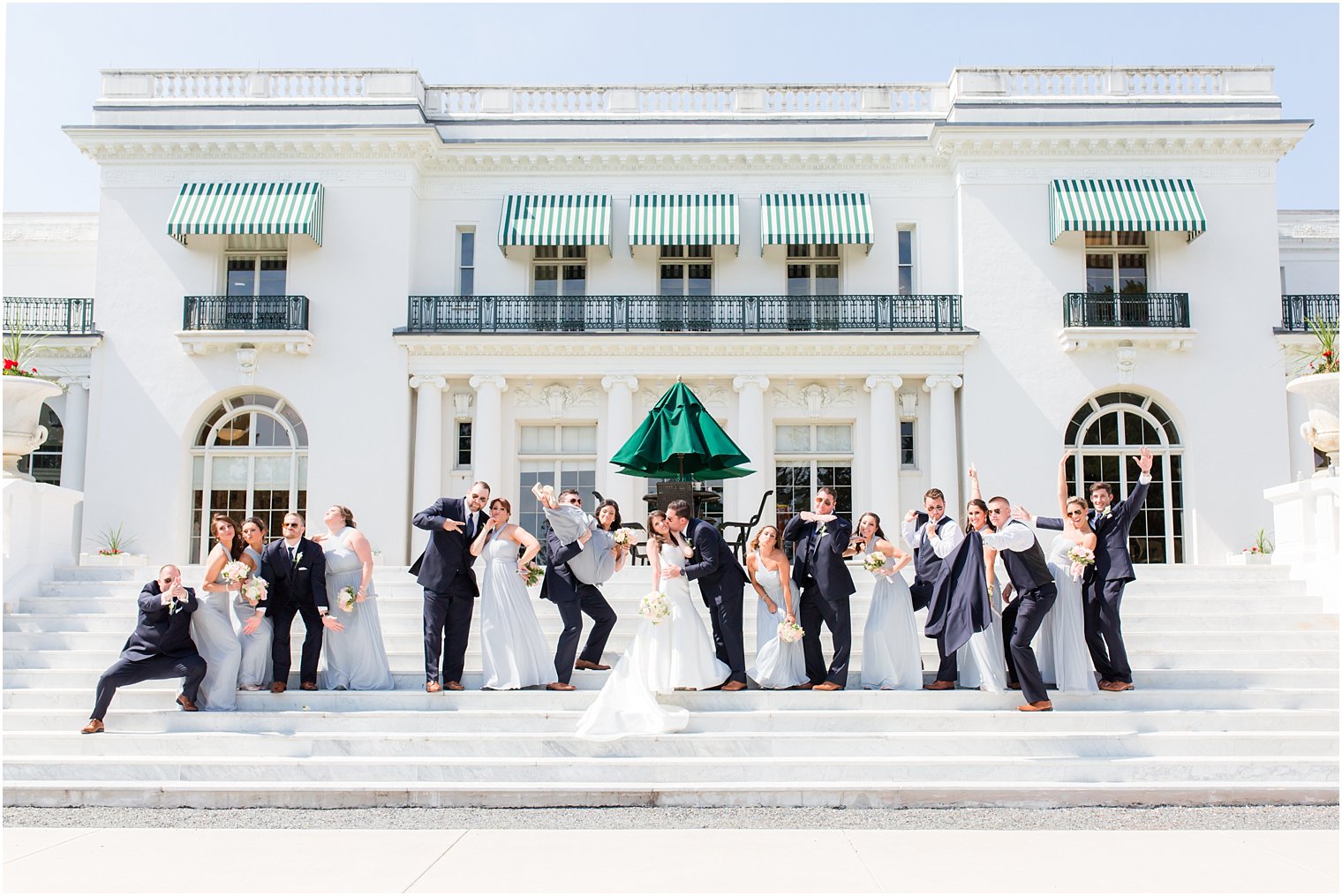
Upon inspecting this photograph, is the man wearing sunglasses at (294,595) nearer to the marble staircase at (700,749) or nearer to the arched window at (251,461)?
the marble staircase at (700,749)

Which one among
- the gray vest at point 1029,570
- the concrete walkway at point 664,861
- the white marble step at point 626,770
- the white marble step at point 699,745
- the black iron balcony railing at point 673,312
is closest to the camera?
the concrete walkway at point 664,861

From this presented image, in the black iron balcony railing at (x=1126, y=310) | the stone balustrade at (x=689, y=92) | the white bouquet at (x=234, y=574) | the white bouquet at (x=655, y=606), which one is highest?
the stone balustrade at (x=689, y=92)

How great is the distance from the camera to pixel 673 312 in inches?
890

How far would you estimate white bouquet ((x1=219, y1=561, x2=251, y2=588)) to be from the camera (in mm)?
10109

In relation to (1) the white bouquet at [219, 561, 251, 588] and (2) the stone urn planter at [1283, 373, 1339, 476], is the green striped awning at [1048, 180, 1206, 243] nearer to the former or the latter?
(2) the stone urn planter at [1283, 373, 1339, 476]

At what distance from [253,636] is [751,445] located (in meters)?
12.8

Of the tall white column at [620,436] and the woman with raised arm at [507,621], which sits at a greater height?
the tall white column at [620,436]

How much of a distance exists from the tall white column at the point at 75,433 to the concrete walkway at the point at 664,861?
1708cm

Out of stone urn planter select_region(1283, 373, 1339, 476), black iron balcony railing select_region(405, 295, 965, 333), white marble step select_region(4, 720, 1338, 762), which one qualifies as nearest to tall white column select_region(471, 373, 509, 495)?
black iron balcony railing select_region(405, 295, 965, 333)

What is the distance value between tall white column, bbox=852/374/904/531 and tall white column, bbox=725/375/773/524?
2002 millimetres

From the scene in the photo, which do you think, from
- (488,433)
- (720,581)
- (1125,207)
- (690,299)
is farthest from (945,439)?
(720,581)

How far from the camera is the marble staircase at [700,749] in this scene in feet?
28.2

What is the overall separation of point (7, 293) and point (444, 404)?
32.5 ft

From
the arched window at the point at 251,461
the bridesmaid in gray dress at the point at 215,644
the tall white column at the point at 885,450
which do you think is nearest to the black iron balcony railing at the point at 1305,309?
the tall white column at the point at 885,450
